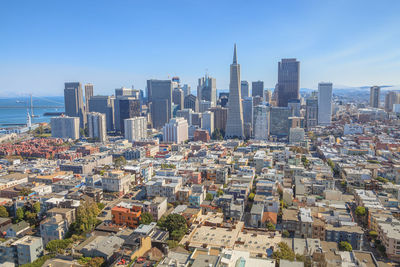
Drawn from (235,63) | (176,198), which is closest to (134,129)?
(235,63)

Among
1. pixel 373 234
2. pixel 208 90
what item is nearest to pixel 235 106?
pixel 373 234

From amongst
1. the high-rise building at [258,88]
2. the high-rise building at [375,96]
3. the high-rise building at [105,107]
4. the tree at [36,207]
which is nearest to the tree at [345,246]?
the tree at [36,207]

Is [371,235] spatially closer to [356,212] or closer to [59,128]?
[356,212]

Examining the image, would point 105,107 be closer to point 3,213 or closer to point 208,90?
point 208,90

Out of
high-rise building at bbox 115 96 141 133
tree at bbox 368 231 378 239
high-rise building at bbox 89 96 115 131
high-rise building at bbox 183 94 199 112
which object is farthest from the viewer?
high-rise building at bbox 183 94 199 112

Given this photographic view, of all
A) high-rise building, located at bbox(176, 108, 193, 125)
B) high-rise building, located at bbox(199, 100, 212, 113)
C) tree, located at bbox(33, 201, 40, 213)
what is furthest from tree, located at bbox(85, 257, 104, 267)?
high-rise building, located at bbox(199, 100, 212, 113)

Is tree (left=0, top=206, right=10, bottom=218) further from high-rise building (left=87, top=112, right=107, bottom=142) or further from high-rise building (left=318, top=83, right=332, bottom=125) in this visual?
high-rise building (left=318, top=83, right=332, bottom=125)

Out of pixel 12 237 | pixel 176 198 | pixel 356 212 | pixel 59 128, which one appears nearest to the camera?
pixel 12 237

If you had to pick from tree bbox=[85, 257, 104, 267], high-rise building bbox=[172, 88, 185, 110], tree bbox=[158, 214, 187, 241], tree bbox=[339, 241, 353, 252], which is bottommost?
tree bbox=[339, 241, 353, 252]
